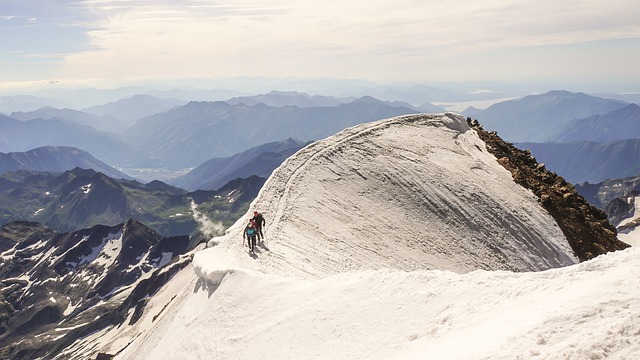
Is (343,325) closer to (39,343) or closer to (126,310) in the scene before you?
(126,310)

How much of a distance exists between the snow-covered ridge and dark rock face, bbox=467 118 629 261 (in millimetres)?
1623

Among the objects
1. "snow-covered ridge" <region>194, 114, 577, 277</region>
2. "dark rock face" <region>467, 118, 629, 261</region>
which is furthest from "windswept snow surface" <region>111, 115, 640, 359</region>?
"dark rock face" <region>467, 118, 629, 261</region>

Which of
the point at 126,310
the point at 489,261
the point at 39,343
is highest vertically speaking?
the point at 489,261

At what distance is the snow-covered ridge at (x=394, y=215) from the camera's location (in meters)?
33.8

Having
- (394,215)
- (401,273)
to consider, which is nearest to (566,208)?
(394,215)

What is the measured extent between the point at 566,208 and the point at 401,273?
35.7m

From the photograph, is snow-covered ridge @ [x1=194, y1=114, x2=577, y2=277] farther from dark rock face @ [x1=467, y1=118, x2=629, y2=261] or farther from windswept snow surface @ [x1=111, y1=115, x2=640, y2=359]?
dark rock face @ [x1=467, y1=118, x2=629, y2=261]

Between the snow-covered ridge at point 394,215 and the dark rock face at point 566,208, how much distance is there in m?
1.62

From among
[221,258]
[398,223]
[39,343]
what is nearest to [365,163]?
[398,223]

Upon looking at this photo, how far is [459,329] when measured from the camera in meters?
15.4

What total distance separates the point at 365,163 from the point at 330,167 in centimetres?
389

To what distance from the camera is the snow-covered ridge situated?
33750 mm

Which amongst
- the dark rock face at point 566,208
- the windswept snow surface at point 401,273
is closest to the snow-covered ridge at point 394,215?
the windswept snow surface at point 401,273

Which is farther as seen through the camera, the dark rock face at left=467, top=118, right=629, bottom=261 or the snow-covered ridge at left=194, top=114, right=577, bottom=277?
the dark rock face at left=467, top=118, right=629, bottom=261
